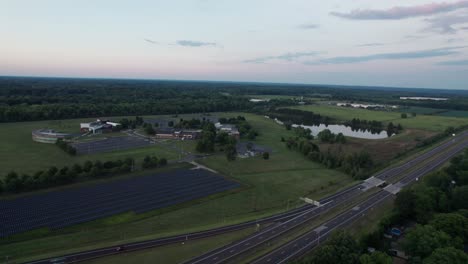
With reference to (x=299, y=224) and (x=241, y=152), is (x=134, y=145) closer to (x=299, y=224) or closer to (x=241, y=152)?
(x=241, y=152)

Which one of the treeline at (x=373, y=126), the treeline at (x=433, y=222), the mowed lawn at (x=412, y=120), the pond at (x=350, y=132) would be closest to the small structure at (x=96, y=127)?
the pond at (x=350, y=132)

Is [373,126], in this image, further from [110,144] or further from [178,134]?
[110,144]

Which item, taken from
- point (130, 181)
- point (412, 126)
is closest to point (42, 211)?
point (130, 181)

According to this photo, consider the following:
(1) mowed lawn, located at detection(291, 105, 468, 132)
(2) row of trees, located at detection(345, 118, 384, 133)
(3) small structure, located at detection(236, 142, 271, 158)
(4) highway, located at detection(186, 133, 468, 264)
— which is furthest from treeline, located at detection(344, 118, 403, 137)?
(3) small structure, located at detection(236, 142, 271, 158)

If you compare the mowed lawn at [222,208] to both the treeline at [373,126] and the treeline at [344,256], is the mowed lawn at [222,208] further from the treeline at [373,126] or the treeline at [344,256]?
the treeline at [373,126]

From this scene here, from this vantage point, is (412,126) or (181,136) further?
(412,126)

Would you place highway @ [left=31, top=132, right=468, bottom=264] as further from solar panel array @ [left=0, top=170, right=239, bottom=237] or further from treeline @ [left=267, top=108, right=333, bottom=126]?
treeline @ [left=267, top=108, right=333, bottom=126]

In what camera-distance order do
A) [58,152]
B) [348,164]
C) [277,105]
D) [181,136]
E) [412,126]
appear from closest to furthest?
[348,164], [58,152], [181,136], [412,126], [277,105]
